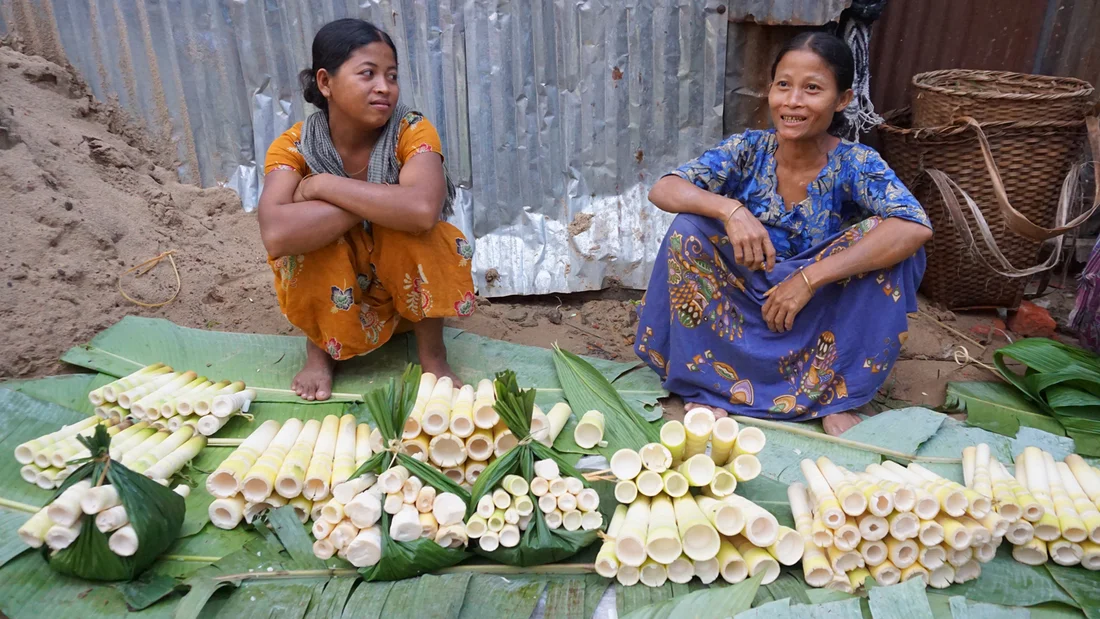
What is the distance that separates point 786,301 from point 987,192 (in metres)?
1.72

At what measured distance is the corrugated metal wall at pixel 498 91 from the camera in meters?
3.63

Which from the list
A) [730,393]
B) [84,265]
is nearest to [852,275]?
[730,393]

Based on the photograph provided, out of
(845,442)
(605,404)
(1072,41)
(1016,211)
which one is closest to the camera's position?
(845,442)

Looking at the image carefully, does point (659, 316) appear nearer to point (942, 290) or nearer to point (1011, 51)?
point (942, 290)

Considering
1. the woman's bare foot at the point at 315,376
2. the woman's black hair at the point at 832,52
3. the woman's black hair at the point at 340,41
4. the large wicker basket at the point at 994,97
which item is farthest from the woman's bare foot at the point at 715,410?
the large wicker basket at the point at 994,97

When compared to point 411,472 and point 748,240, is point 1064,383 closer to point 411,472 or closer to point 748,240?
point 748,240

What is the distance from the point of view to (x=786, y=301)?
259 centimetres

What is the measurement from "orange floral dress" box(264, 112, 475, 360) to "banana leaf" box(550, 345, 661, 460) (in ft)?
1.52

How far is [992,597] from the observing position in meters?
1.93

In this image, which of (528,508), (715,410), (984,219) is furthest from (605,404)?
(984,219)

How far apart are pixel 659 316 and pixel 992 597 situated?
141 centimetres

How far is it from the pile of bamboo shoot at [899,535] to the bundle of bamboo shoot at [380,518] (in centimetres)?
95

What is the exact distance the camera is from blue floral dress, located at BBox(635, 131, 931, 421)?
2611mm

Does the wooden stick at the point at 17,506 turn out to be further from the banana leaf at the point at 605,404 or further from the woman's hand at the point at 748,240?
the woman's hand at the point at 748,240
